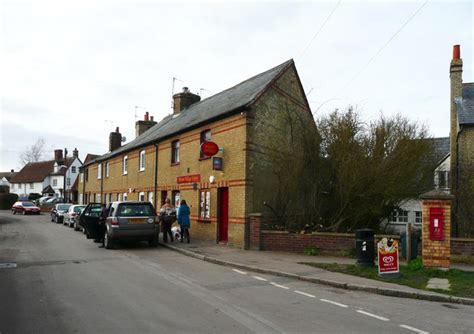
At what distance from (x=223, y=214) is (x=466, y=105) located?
15.6m

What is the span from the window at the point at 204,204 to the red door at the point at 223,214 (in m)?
0.86

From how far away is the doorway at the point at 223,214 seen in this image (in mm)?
17297

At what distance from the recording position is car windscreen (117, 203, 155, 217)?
16.0 m

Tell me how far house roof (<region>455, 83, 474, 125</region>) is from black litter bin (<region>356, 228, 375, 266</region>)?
14.0 m

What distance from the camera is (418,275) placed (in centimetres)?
1046

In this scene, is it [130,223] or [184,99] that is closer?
[130,223]

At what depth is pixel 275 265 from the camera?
1183 cm

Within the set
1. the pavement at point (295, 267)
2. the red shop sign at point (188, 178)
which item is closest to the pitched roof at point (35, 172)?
the red shop sign at point (188, 178)

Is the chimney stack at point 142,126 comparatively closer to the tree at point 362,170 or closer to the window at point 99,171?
the window at point 99,171

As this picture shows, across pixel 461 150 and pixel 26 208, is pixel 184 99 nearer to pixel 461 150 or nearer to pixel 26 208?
pixel 461 150

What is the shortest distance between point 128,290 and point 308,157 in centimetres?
942

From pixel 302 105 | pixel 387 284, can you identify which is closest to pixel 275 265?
pixel 387 284

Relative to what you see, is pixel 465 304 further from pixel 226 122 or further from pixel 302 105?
pixel 302 105

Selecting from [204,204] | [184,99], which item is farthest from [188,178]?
[184,99]
